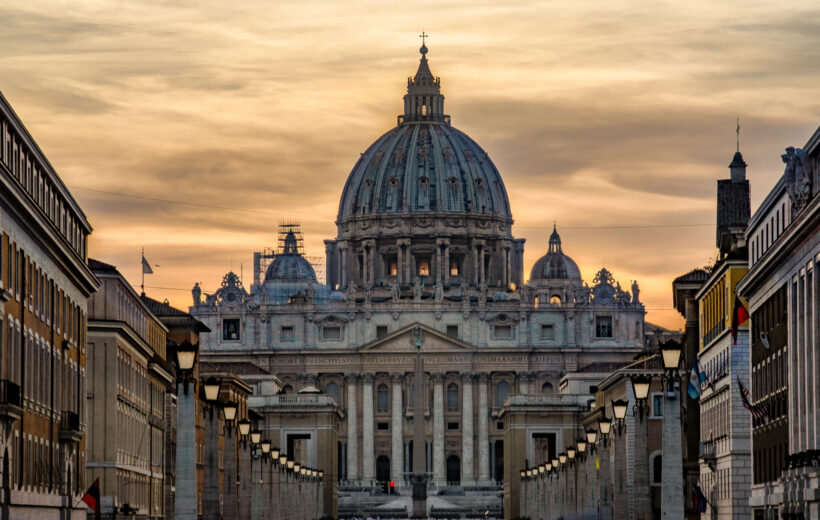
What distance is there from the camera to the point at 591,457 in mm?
107188

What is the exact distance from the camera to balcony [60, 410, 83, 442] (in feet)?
213

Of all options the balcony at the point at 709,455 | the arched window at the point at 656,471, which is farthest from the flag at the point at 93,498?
the arched window at the point at 656,471

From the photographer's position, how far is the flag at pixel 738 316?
7109 centimetres

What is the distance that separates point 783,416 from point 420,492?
12048 cm

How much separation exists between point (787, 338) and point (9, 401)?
906 inches

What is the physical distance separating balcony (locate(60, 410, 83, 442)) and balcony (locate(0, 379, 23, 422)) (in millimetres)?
12189

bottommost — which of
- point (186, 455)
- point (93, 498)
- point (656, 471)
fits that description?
point (93, 498)

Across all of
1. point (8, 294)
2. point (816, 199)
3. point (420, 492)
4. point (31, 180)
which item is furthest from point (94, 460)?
point (420, 492)

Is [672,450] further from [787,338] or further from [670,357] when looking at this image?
[787,338]

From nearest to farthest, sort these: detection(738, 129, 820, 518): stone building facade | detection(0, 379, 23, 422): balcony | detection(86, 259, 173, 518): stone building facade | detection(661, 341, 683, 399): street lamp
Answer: detection(661, 341, 683, 399): street lamp
detection(0, 379, 23, 422): balcony
detection(738, 129, 820, 518): stone building facade
detection(86, 259, 173, 518): stone building facade

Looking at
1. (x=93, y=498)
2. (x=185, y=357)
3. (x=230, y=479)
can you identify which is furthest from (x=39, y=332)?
(x=230, y=479)

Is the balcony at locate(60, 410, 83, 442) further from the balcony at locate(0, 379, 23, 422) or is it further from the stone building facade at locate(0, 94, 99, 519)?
the balcony at locate(0, 379, 23, 422)

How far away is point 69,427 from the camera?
65562 millimetres

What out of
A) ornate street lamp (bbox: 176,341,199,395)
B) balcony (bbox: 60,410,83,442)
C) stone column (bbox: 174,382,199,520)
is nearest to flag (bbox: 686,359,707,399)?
balcony (bbox: 60,410,83,442)
